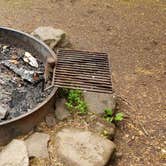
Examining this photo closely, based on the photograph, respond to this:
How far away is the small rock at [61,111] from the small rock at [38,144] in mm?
229

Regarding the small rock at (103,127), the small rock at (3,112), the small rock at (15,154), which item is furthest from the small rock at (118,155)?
the small rock at (3,112)

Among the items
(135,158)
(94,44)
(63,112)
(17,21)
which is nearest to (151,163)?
(135,158)

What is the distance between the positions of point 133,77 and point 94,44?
28.1 inches

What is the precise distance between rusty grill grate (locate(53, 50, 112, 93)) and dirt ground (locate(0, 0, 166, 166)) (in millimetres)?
399

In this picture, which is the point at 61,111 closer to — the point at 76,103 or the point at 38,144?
the point at 76,103

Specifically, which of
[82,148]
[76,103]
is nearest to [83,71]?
[76,103]

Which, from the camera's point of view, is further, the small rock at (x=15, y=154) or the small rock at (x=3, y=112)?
the small rock at (x=3, y=112)

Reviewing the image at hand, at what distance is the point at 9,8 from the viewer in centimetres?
483

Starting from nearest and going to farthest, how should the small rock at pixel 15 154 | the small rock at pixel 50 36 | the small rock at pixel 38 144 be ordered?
the small rock at pixel 15 154, the small rock at pixel 38 144, the small rock at pixel 50 36

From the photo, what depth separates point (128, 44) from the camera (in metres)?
4.31

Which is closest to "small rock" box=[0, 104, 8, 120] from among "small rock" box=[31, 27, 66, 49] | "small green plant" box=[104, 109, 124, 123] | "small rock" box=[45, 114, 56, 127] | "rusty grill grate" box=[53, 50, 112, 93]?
"small rock" box=[45, 114, 56, 127]

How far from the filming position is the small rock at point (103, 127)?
2.96 meters

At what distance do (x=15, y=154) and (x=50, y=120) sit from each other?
1.48 feet

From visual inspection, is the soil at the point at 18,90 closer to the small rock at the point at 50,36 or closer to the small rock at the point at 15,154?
the small rock at the point at 15,154
